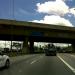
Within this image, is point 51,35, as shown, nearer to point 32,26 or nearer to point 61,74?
point 32,26

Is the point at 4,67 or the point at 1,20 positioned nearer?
the point at 4,67

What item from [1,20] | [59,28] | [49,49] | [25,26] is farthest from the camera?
[59,28]

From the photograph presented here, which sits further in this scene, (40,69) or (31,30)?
(31,30)

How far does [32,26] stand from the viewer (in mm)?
75625

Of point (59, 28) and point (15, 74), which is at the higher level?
point (59, 28)

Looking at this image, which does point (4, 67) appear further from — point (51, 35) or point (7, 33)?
point (51, 35)

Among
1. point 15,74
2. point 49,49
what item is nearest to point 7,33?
point 49,49

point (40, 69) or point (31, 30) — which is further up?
point (31, 30)

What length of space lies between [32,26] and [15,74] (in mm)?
61329

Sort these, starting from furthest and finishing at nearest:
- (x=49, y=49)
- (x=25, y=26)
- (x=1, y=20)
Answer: (x=25, y=26) < (x=1, y=20) < (x=49, y=49)

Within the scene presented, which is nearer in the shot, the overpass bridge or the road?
the road

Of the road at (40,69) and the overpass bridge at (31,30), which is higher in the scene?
the overpass bridge at (31,30)

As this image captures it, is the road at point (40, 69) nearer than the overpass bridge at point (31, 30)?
Yes

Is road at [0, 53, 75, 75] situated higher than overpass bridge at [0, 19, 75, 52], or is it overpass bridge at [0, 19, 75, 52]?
overpass bridge at [0, 19, 75, 52]
